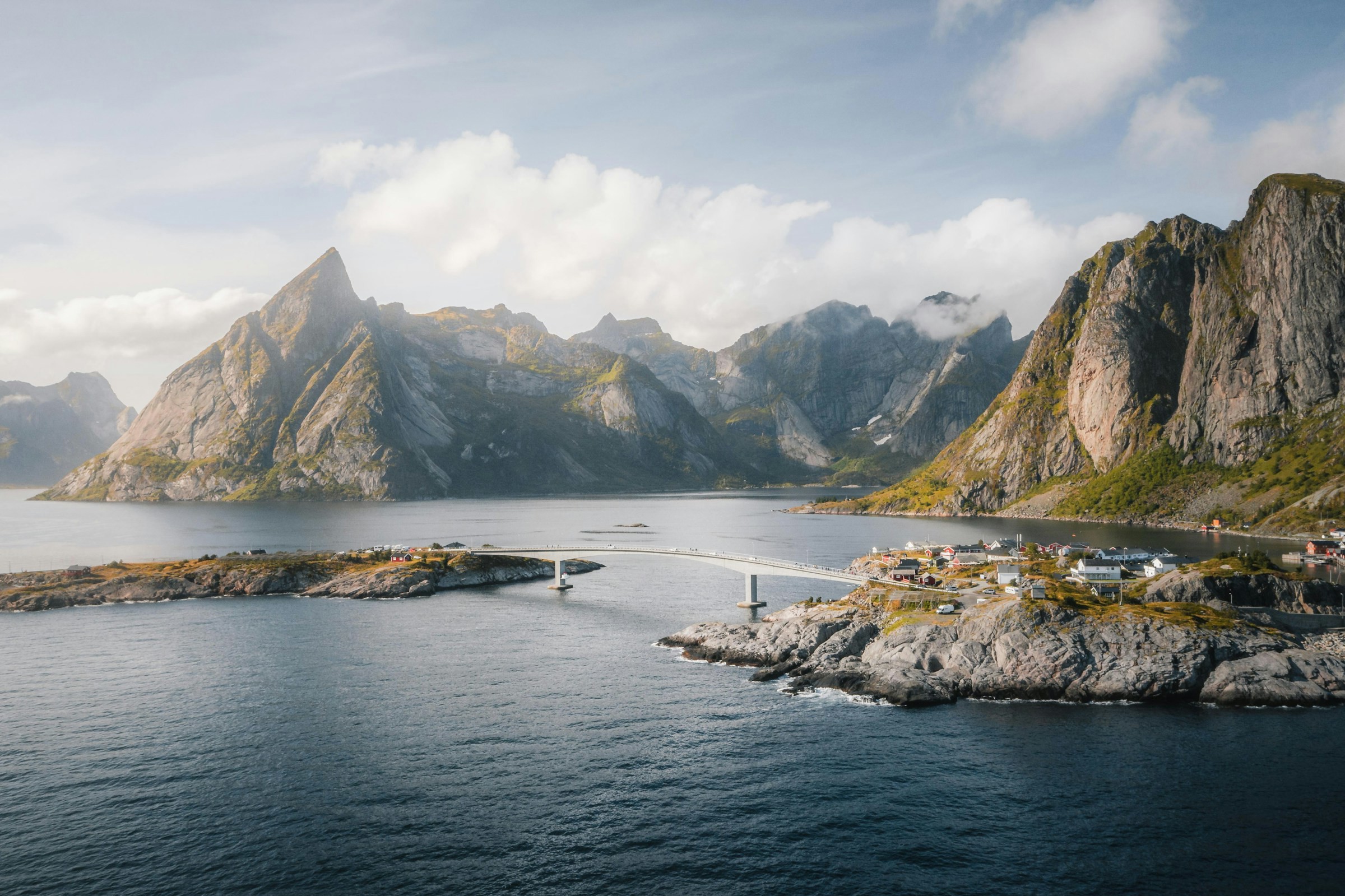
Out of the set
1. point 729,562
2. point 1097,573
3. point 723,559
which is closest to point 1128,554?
point 1097,573

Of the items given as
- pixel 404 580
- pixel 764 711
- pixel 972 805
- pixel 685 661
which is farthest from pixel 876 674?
pixel 404 580

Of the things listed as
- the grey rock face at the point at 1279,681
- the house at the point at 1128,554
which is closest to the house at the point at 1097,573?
the house at the point at 1128,554

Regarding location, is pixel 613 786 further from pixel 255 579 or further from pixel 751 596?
pixel 255 579

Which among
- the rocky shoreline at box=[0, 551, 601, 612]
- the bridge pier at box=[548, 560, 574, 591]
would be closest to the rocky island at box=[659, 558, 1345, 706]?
the bridge pier at box=[548, 560, 574, 591]

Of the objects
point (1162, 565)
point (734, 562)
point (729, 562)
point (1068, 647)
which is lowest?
point (1068, 647)

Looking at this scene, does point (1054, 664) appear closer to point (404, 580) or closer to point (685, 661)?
point (685, 661)
